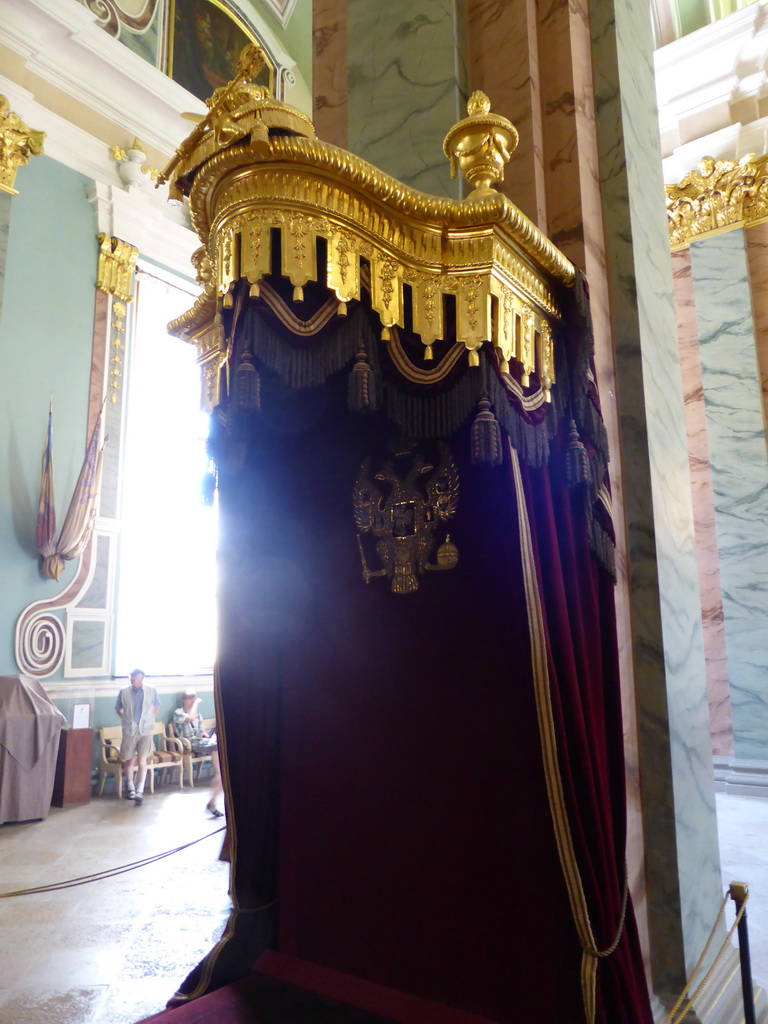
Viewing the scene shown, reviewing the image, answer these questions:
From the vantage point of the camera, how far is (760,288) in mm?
6754

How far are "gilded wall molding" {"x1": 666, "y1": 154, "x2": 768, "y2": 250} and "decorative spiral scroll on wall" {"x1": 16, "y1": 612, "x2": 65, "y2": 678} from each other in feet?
20.9

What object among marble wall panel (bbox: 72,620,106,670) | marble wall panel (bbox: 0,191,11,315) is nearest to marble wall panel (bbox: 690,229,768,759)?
marble wall panel (bbox: 72,620,106,670)

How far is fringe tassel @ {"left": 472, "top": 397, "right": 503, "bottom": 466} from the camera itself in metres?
1.66

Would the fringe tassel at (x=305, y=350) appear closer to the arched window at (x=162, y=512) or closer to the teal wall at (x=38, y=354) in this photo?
the teal wall at (x=38, y=354)

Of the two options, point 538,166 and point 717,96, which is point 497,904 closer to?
point 538,166

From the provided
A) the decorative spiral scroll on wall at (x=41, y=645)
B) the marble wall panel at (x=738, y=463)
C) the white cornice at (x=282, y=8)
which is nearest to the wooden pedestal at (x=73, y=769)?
the decorative spiral scroll on wall at (x=41, y=645)

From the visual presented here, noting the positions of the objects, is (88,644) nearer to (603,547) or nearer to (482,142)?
(603,547)

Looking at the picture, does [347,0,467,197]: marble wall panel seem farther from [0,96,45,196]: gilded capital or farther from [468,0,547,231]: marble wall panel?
[0,96,45,196]: gilded capital

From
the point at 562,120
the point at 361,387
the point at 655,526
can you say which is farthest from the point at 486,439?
the point at 562,120

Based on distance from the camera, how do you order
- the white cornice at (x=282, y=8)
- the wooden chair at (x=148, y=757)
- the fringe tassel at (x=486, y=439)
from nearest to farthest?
the fringe tassel at (x=486, y=439) → the wooden chair at (x=148, y=757) → the white cornice at (x=282, y=8)

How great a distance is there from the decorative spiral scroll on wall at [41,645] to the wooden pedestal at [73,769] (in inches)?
24.1

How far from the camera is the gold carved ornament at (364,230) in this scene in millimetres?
1693

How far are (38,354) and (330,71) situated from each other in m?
5.03

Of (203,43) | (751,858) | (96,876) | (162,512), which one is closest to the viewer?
(751,858)
